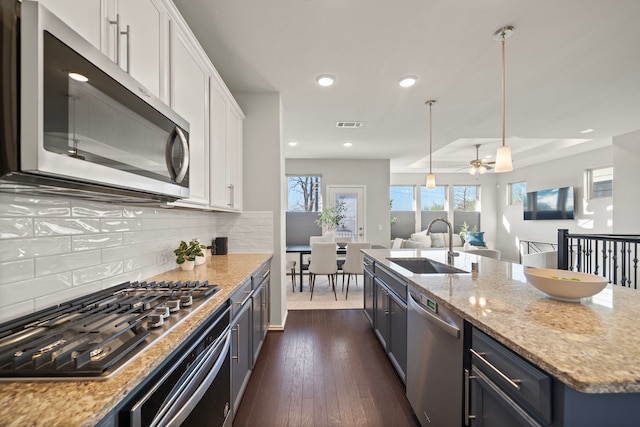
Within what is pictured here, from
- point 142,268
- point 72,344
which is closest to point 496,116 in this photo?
point 142,268

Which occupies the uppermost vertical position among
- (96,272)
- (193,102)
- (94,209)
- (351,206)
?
(193,102)

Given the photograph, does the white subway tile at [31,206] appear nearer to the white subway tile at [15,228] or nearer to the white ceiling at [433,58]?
the white subway tile at [15,228]

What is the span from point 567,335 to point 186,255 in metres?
2.17

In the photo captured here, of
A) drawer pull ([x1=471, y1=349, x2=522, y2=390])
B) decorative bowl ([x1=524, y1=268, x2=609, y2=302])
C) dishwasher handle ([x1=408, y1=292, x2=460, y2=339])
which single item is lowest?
drawer pull ([x1=471, y1=349, x2=522, y2=390])

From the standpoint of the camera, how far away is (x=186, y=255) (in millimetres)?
2133

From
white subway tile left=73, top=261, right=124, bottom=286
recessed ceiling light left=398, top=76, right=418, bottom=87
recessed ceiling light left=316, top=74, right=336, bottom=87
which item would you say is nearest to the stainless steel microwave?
white subway tile left=73, top=261, right=124, bottom=286

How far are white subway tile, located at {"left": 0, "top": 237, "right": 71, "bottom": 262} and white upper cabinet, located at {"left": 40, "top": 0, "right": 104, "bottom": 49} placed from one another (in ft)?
2.47

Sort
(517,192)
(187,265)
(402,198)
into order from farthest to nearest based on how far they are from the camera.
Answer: (402,198), (517,192), (187,265)

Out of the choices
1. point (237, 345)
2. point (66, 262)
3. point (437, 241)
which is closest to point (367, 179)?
point (437, 241)

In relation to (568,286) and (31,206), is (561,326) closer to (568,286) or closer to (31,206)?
(568,286)

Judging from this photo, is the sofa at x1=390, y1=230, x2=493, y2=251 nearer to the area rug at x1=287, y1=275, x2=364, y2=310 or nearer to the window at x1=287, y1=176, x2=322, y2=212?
the window at x1=287, y1=176, x2=322, y2=212

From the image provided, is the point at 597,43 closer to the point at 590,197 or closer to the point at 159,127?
the point at 159,127

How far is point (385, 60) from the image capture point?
2523 millimetres

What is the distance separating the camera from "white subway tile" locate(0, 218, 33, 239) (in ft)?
3.19
